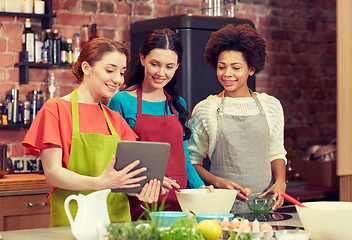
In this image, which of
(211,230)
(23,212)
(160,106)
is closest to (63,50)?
(23,212)

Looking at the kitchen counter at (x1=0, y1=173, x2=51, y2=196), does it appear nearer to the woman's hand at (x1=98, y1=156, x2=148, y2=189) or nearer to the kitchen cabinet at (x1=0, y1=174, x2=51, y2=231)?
the kitchen cabinet at (x1=0, y1=174, x2=51, y2=231)

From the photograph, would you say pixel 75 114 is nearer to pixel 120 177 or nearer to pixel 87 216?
pixel 120 177

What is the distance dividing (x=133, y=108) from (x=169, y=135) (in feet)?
0.63

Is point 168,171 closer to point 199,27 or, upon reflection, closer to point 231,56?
point 231,56

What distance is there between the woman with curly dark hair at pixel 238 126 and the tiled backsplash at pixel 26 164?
1.59 metres

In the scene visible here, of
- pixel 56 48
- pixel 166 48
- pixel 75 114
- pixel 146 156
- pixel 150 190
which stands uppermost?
pixel 56 48

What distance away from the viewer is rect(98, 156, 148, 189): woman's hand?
1843mm

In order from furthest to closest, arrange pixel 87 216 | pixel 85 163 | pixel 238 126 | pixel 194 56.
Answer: pixel 194 56 → pixel 238 126 → pixel 85 163 → pixel 87 216

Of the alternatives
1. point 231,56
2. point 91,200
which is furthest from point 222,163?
point 91,200

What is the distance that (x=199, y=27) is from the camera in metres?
3.78

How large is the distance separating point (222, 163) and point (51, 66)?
1.80 meters

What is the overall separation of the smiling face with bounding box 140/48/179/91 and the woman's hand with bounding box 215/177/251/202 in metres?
0.47

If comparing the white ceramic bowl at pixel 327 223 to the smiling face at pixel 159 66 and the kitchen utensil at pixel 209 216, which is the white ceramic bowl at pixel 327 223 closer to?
the kitchen utensil at pixel 209 216

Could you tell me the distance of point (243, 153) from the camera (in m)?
2.61
